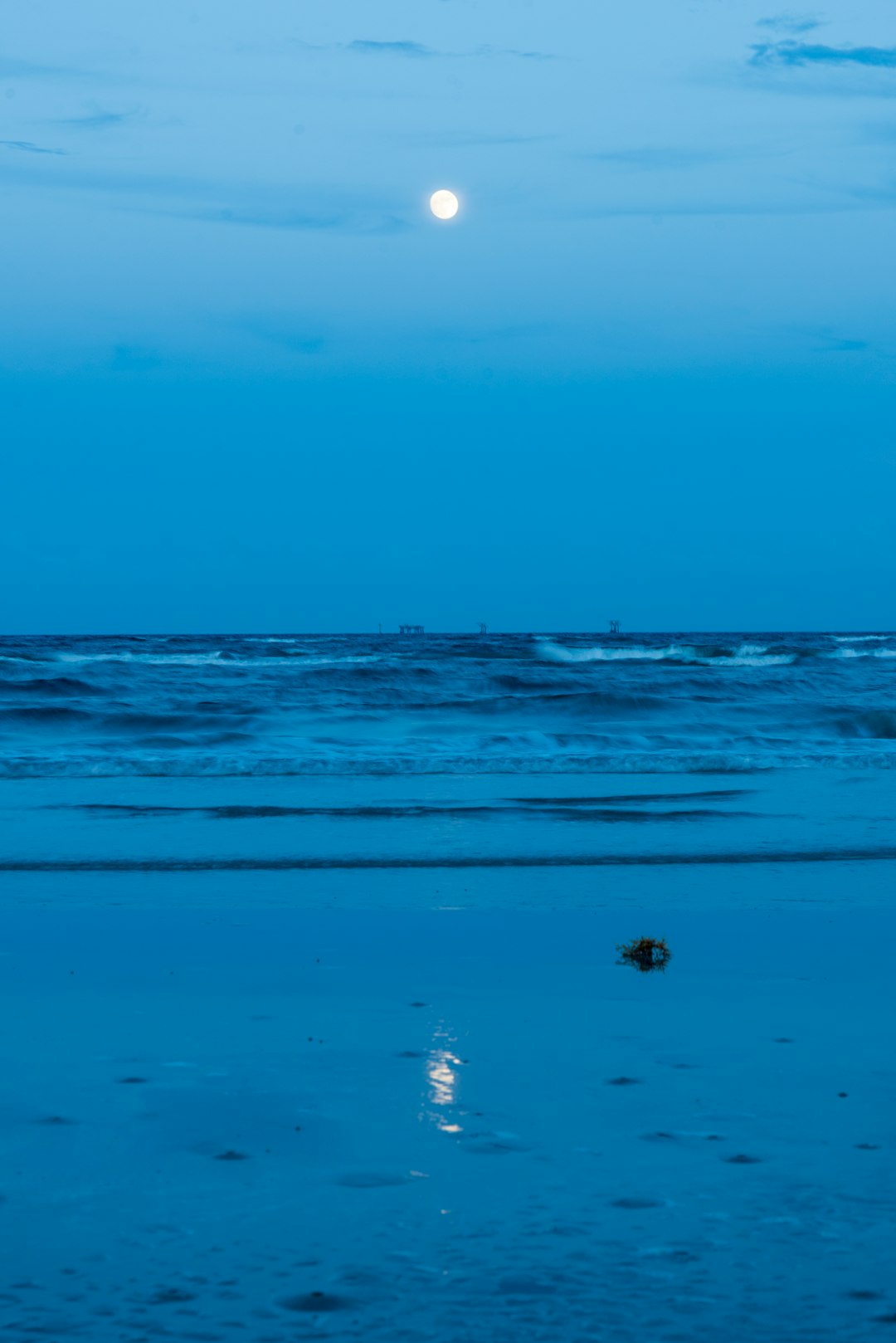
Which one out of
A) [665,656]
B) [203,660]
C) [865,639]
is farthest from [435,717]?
[865,639]

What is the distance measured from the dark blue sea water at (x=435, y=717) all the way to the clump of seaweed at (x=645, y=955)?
30.6 ft

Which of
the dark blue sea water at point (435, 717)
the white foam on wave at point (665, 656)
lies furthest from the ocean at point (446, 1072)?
the white foam on wave at point (665, 656)

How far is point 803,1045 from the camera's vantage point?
4.86 meters

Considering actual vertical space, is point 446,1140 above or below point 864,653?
below

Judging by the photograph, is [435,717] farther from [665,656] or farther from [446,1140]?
[665,656]

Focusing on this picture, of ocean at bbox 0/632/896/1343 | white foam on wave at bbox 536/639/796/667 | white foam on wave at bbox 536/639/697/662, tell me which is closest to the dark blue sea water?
white foam on wave at bbox 536/639/796/667

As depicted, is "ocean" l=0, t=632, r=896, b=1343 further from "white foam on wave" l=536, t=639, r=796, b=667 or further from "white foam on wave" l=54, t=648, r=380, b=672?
"white foam on wave" l=536, t=639, r=796, b=667

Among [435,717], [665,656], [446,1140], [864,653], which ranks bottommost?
[446,1140]

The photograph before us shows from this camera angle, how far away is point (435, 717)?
2634 centimetres

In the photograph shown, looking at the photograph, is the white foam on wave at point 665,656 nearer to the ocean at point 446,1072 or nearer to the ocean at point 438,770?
the ocean at point 438,770

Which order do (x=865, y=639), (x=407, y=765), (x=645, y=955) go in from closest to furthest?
(x=645, y=955) → (x=407, y=765) → (x=865, y=639)

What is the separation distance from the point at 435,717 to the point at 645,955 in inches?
791

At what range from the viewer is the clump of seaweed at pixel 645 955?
6.20 metres

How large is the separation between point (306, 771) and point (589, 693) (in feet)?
46.7
